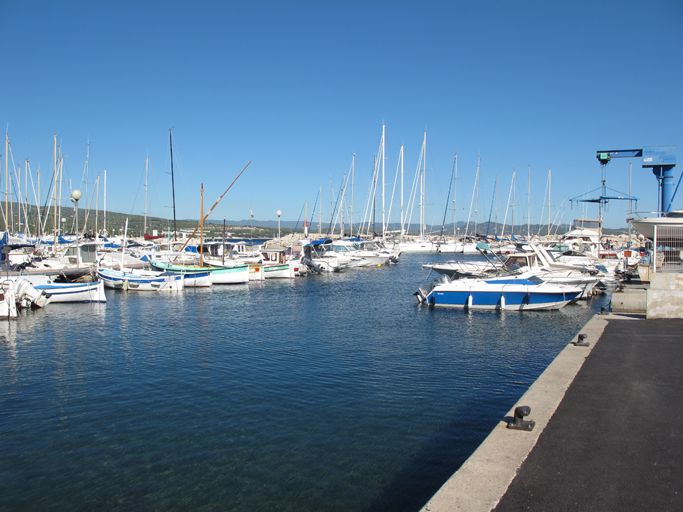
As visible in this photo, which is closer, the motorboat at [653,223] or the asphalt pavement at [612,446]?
the asphalt pavement at [612,446]

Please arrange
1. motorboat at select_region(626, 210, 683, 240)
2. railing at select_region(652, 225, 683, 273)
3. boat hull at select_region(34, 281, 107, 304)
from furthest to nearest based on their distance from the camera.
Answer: boat hull at select_region(34, 281, 107, 304) → motorboat at select_region(626, 210, 683, 240) → railing at select_region(652, 225, 683, 273)

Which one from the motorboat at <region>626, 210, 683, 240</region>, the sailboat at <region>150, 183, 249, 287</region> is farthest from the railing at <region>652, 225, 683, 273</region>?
the sailboat at <region>150, 183, 249, 287</region>

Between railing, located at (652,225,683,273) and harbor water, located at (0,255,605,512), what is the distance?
459 centimetres

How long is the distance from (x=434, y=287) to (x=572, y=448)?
72.9ft

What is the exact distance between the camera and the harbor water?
8648 mm

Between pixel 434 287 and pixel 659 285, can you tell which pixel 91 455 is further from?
pixel 434 287

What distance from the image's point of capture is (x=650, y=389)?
29.5ft

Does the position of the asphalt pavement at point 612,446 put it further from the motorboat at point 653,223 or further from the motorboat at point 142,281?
the motorboat at point 142,281

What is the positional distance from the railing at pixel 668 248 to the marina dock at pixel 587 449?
757cm

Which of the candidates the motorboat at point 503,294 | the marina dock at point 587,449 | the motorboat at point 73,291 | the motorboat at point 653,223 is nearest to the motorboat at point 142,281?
the motorboat at point 73,291

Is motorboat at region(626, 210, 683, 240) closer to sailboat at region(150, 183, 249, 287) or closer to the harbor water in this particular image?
the harbor water

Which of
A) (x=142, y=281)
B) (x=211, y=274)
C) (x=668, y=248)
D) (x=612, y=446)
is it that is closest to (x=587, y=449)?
(x=612, y=446)

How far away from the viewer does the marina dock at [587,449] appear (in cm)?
552

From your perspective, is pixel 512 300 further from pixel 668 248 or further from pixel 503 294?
pixel 668 248
